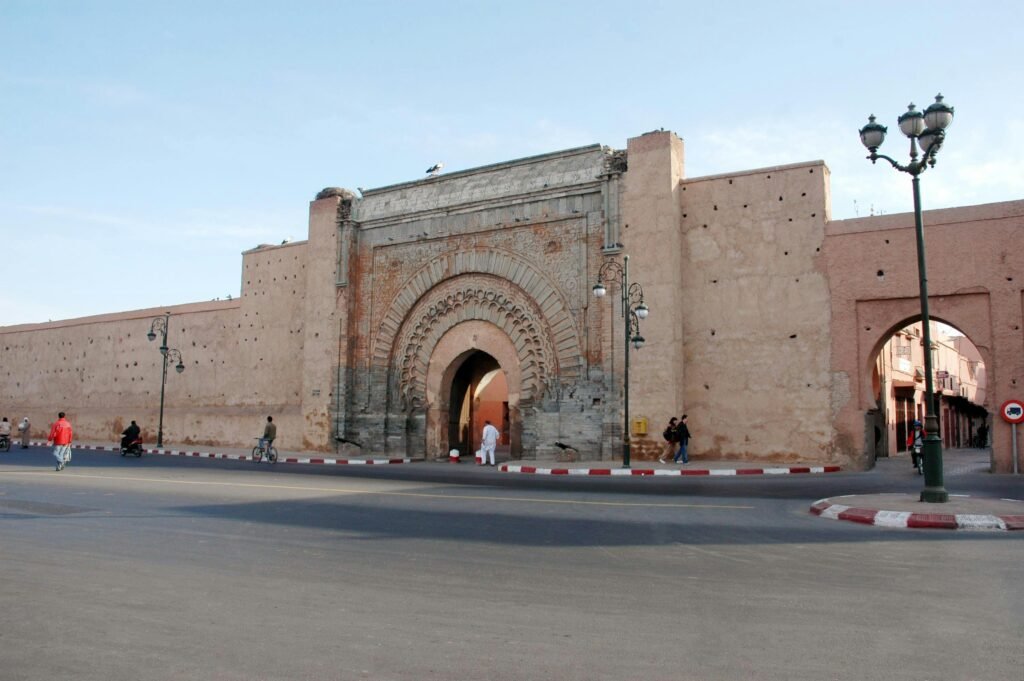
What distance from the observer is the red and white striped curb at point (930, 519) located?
24.9ft

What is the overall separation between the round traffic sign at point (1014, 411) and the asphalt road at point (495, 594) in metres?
9.43

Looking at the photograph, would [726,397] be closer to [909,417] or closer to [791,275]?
[791,275]

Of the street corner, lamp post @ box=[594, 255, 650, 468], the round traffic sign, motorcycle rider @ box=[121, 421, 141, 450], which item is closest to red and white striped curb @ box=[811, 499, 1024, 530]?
the street corner

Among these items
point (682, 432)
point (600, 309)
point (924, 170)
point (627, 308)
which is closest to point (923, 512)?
point (924, 170)

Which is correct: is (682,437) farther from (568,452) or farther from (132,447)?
(132,447)

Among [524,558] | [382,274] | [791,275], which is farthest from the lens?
[382,274]

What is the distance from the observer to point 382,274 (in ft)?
Result: 78.5

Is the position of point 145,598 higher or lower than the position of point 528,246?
lower

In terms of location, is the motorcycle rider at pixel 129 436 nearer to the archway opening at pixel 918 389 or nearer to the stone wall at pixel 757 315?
the stone wall at pixel 757 315

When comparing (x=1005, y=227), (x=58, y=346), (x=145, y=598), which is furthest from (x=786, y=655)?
(x=58, y=346)

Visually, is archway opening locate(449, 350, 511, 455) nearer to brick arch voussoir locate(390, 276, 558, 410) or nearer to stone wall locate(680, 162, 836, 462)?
brick arch voussoir locate(390, 276, 558, 410)

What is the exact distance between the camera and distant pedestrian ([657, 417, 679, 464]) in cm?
1795

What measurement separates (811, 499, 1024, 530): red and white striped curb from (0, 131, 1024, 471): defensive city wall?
909 cm

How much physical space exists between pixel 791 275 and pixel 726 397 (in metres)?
3.18
